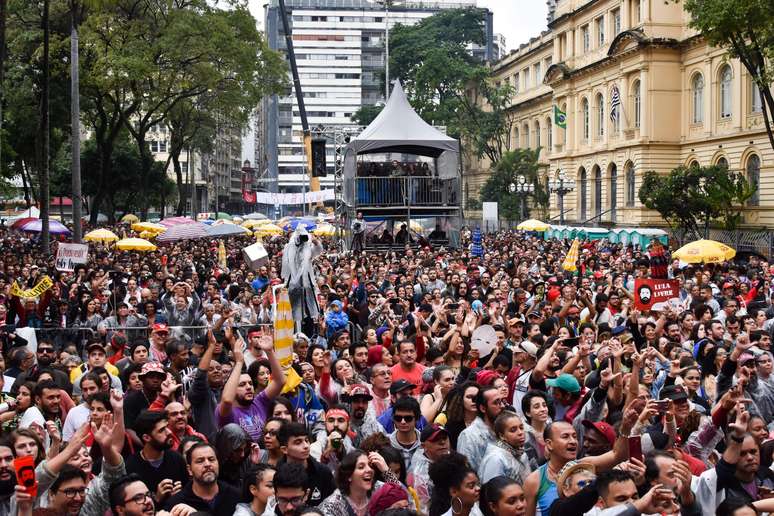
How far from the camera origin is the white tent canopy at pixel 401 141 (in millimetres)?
31225

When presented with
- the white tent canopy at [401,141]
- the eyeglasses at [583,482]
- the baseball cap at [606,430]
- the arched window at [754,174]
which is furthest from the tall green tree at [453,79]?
the eyeglasses at [583,482]

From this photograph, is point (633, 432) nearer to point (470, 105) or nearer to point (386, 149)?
point (386, 149)

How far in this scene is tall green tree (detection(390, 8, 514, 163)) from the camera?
65.1m

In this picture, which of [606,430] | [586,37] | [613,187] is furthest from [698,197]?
[606,430]

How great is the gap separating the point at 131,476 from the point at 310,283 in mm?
8680

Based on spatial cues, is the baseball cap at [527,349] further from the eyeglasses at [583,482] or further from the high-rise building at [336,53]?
the high-rise building at [336,53]

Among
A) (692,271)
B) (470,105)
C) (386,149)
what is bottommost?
(692,271)

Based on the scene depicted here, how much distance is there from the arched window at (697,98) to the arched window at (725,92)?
198 centimetres

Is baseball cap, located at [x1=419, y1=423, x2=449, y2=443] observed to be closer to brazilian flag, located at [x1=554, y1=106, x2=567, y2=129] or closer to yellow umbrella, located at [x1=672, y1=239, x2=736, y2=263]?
yellow umbrella, located at [x1=672, y1=239, x2=736, y2=263]

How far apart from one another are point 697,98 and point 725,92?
302 centimetres

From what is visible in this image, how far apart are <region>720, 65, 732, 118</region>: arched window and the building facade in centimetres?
5

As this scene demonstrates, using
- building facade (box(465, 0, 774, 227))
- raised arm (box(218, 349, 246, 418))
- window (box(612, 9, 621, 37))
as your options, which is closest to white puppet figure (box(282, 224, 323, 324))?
raised arm (box(218, 349, 246, 418))

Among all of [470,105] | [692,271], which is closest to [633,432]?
[692,271]

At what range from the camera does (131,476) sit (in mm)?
5285
